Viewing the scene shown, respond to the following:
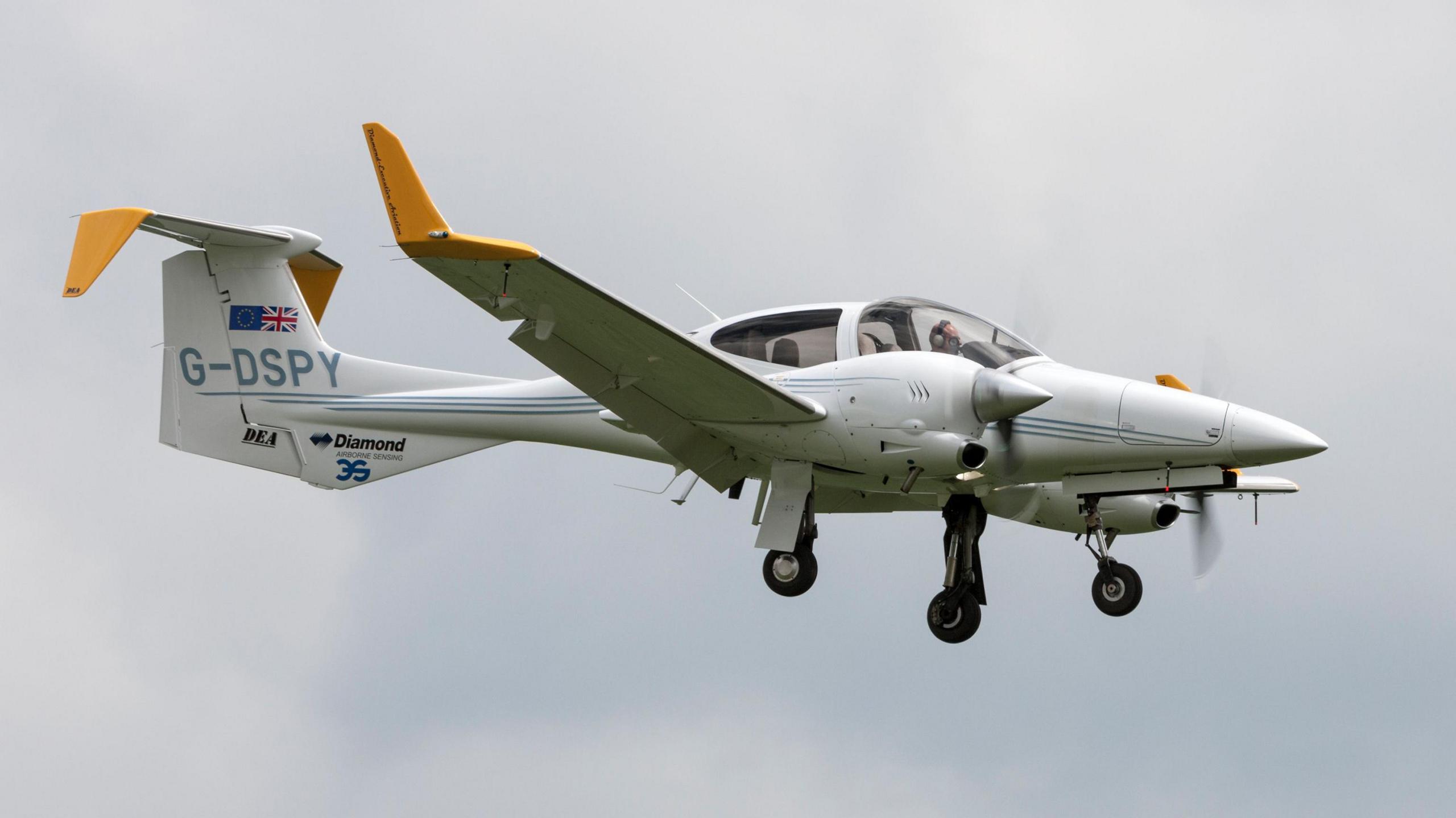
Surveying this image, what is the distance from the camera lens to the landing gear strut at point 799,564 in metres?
17.8

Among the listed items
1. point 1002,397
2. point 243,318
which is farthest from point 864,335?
point 243,318

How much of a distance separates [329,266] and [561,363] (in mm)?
6011

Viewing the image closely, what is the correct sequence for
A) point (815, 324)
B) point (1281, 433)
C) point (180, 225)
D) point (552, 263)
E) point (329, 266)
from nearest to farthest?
1. point (552, 263)
2. point (1281, 433)
3. point (815, 324)
4. point (180, 225)
5. point (329, 266)

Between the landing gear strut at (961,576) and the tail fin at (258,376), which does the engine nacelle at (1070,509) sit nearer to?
the landing gear strut at (961,576)

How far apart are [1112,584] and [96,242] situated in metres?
10.9

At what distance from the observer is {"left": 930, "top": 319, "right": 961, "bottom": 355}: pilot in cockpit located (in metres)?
18.0

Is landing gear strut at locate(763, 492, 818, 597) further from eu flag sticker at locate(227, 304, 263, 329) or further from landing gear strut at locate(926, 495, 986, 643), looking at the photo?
eu flag sticker at locate(227, 304, 263, 329)

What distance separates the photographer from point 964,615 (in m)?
18.3

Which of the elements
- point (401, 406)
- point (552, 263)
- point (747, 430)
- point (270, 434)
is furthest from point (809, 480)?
point (270, 434)

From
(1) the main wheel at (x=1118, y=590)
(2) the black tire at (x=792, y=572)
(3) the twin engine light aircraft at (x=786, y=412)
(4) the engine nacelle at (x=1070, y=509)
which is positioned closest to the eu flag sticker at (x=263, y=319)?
(3) the twin engine light aircraft at (x=786, y=412)

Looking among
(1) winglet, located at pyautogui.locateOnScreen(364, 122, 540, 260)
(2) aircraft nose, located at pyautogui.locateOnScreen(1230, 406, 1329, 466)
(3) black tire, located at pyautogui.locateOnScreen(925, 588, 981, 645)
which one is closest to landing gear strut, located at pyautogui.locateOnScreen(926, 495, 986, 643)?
(3) black tire, located at pyautogui.locateOnScreen(925, 588, 981, 645)

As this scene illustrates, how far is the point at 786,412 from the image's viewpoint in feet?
57.3

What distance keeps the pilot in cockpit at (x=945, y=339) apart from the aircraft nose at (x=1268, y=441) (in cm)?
281

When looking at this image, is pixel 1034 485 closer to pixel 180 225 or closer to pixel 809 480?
pixel 809 480
